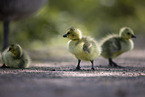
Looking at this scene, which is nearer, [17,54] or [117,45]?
[17,54]

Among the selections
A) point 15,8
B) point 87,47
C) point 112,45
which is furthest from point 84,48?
point 15,8

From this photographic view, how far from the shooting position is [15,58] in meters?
3.43

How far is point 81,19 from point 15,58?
8.52 meters

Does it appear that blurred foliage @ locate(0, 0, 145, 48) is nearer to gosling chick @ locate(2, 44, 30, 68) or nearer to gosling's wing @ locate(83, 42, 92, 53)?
gosling chick @ locate(2, 44, 30, 68)

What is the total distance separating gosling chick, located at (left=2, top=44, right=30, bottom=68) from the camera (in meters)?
3.40

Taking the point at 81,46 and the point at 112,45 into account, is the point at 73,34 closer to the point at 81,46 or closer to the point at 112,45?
the point at 81,46

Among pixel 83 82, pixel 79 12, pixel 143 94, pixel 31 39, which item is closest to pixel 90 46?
pixel 83 82

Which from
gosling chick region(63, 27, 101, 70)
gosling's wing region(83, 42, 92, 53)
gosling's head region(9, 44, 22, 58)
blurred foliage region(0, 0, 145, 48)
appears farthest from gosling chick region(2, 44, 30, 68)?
blurred foliage region(0, 0, 145, 48)

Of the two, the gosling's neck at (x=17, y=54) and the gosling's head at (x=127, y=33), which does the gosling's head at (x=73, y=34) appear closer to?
the gosling's neck at (x=17, y=54)

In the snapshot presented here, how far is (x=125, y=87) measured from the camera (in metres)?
2.08

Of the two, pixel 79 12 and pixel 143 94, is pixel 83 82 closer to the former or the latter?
pixel 143 94

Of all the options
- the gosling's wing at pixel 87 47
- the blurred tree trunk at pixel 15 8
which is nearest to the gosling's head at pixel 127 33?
the gosling's wing at pixel 87 47

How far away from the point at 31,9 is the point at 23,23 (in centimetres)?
376

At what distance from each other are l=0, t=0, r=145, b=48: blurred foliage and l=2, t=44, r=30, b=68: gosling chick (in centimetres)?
497
